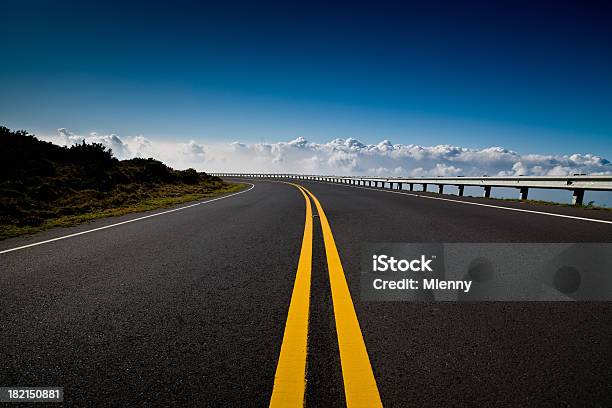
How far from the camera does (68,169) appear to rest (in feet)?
60.7

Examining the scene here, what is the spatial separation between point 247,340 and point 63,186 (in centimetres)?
1684

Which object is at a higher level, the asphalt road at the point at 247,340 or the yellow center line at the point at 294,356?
the yellow center line at the point at 294,356

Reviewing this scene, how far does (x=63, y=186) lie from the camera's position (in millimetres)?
15445

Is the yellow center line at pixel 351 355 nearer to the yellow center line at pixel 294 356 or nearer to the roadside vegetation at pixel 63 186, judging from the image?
the yellow center line at pixel 294 356

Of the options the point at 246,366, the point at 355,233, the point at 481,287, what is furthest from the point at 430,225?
the point at 246,366

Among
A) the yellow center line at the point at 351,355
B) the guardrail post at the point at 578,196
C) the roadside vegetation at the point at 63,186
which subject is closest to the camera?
the yellow center line at the point at 351,355

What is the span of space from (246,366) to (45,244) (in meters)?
5.93

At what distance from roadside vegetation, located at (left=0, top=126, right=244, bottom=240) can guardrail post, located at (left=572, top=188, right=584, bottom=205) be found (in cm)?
1527

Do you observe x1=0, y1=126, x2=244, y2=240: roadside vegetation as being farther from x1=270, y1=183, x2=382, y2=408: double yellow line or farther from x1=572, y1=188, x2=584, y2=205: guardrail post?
x1=572, y1=188, x2=584, y2=205: guardrail post

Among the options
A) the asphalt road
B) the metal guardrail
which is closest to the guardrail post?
the metal guardrail

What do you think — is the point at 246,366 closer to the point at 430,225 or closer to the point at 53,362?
the point at 53,362

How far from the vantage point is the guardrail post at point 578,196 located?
39.5 feet

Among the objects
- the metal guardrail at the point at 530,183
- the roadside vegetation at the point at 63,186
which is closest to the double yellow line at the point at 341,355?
the roadside vegetation at the point at 63,186

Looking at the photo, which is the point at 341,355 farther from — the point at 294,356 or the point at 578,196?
the point at 578,196
